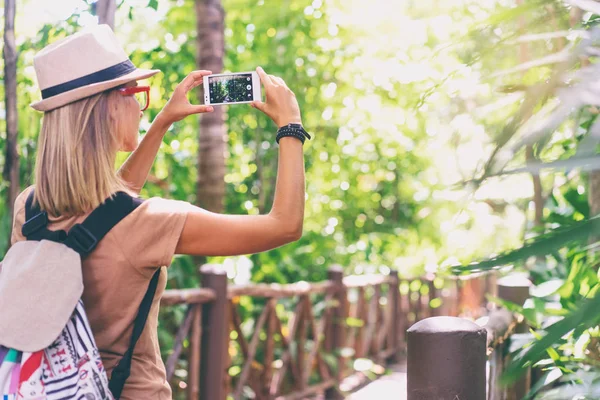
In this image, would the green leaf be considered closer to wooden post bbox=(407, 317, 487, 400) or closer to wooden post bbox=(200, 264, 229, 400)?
wooden post bbox=(407, 317, 487, 400)

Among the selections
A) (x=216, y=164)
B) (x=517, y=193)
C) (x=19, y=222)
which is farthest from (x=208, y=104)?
(x=517, y=193)

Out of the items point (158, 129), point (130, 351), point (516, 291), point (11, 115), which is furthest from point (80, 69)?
point (516, 291)

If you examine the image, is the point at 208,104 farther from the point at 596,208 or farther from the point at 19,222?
the point at 596,208

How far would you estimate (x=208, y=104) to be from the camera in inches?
86.6

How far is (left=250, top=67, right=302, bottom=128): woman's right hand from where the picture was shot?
1999 mm

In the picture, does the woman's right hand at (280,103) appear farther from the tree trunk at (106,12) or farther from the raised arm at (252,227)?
the tree trunk at (106,12)

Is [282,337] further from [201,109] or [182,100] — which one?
[201,109]

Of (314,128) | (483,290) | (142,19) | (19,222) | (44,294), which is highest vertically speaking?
(142,19)

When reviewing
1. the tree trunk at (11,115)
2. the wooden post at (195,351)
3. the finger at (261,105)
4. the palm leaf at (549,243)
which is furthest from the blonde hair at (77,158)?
the wooden post at (195,351)

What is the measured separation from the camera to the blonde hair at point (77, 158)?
1.83m

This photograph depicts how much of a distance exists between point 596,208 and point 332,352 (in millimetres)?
5058

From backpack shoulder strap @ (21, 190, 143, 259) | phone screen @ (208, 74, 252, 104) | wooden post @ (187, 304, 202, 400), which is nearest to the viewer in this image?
backpack shoulder strap @ (21, 190, 143, 259)

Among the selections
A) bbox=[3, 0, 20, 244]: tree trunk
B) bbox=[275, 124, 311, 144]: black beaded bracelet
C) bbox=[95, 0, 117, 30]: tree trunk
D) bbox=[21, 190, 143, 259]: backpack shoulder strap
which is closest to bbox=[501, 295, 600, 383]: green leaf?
bbox=[275, 124, 311, 144]: black beaded bracelet

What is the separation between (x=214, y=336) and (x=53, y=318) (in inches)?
143
